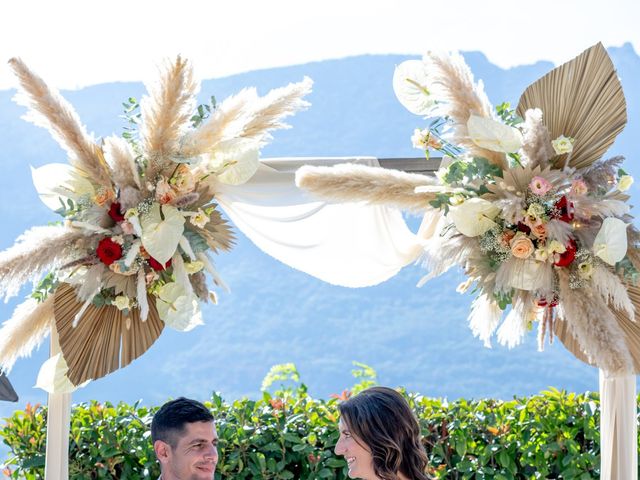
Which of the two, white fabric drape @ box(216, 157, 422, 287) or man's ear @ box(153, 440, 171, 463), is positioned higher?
Answer: white fabric drape @ box(216, 157, 422, 287)

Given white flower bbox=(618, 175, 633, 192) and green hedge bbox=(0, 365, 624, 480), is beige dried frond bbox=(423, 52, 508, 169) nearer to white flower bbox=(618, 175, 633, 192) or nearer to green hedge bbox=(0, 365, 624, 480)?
white flower bbox=(618, 175, 633, 192)

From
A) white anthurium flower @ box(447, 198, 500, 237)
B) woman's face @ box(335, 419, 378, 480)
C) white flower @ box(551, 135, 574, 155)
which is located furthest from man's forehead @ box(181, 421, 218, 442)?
white flower @ box(551, 135, 574, 155)

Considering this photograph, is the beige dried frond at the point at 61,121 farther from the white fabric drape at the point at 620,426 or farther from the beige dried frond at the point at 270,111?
the white fabric drape at the point at 620,426

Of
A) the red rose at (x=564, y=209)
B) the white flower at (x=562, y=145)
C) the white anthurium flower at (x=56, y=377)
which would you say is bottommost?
the white anthurium flower at (x=56, y=377)

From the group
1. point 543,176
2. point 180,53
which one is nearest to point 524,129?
point 543,176

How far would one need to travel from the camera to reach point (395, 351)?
47.0ft

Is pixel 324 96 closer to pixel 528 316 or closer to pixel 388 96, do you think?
pixel 388 96

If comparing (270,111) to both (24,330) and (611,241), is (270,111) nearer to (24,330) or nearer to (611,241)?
(24,330)

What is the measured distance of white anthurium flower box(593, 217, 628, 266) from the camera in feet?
10.1

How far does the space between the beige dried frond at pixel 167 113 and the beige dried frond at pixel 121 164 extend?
5 centimetres

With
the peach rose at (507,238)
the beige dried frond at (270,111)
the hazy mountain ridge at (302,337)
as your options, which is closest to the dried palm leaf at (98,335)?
the beige dried frond at (270,111)

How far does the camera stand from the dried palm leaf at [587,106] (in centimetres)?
324

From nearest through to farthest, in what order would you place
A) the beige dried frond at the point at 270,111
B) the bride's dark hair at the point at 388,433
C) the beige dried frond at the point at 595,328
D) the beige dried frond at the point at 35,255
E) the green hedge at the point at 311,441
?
the bride's dark hair at the point at 388,433 < the beige dried frond at the point at 595,328 < the beige dried frond at the point at 35,255 < the beige dried frond at the point at 270,111 < the green hedge at the point at 311,441

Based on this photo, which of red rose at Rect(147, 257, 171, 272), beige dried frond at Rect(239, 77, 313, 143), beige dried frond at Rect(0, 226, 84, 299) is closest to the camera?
beige dried frond at Rect(0, 226, 84, 299)
